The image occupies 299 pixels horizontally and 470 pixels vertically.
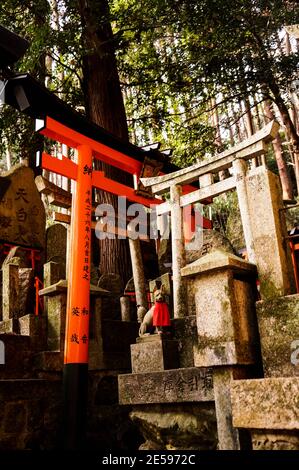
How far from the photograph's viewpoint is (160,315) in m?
5.62

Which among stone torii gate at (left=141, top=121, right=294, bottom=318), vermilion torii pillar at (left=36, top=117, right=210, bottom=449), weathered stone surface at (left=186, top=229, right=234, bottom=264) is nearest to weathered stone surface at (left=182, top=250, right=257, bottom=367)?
stone torii gate at (left=141, top=121, right=294, bottom=318)

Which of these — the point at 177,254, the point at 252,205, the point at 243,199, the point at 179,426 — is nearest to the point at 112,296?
the point at 177,254

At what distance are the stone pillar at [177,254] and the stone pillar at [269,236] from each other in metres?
1.96

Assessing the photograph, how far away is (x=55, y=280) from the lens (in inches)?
291

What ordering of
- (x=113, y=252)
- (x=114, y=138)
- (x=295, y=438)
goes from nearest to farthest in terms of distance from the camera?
1. (x=295, y=438)
2. (x=114, y=138)
3. (x=113, y=252)

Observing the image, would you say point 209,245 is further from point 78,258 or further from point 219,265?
point 219,265

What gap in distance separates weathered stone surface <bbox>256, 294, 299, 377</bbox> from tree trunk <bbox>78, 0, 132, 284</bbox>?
6501 mm

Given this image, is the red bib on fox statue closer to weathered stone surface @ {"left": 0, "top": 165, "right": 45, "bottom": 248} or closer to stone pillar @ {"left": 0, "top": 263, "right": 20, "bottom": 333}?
stone pillar @ {"left": 0, "top": 263, "right": 20, "bottom": 333}

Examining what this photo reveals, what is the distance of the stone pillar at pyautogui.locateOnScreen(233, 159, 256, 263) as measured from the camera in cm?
532

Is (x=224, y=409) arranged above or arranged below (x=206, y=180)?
below

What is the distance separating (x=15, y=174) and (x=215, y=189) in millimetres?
6275

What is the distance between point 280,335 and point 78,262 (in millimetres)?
3541
